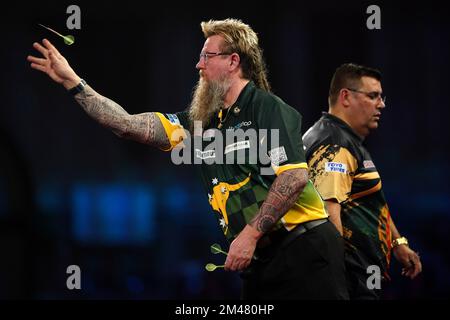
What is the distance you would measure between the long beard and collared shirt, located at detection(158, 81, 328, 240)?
0.26ft

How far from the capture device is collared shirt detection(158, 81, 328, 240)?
10.9 ft

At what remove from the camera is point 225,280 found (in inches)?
277

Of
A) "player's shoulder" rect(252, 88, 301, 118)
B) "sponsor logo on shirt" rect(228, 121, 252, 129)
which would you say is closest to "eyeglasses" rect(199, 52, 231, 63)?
"player's shoulder" rect(252, 88, 301, 118)

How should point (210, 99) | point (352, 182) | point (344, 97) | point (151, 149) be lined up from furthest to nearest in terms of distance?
point (151, 149) < point (344, 97) < point (352, 182) < point (210, 99)

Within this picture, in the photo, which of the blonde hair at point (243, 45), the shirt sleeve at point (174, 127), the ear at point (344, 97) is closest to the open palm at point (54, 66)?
the shirt sleeve at point (174, 127)

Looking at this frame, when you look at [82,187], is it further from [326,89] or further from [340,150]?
[340,150]

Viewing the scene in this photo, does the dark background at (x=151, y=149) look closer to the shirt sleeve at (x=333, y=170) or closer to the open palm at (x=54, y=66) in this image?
the shirt sleeve at (x=333, y=170)

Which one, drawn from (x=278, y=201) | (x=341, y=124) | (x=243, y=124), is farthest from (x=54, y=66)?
(x=341, y=124)

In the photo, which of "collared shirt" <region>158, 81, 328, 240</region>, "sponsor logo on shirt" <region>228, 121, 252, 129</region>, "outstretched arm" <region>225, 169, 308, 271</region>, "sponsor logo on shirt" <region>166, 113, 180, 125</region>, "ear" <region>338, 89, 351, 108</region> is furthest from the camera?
"ear" <region>338, 89, 351, 108</region>

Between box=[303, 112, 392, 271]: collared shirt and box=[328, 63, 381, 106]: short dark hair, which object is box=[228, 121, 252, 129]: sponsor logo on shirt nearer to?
box=[303, 112, 392, 271]: collared shirt

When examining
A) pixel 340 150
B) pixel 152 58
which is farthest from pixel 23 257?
pixel 340 150

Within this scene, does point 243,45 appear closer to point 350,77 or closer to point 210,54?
point 210,54

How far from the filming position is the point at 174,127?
3.71 metres

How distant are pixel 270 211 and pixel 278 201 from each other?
6cm
